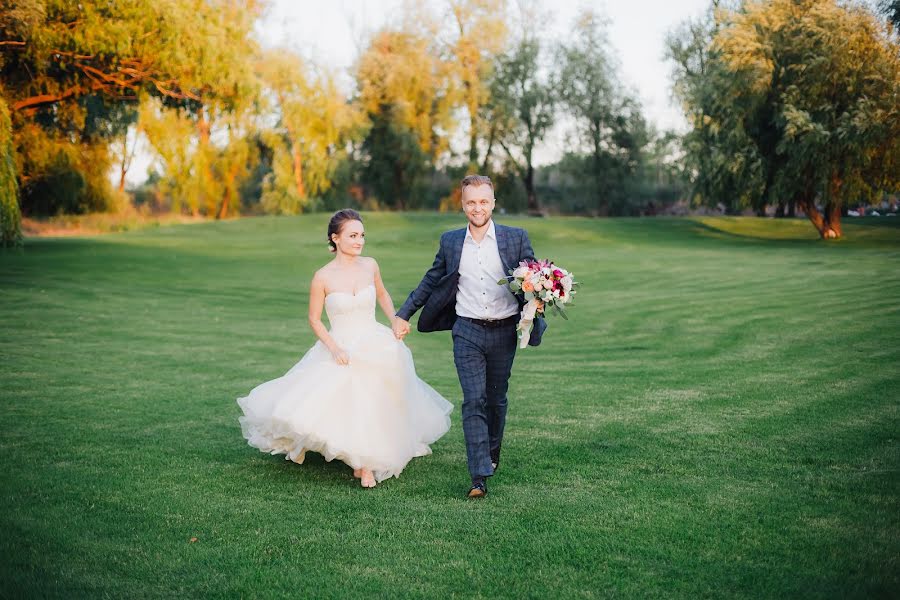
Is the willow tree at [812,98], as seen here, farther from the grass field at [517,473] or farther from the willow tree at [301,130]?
the willow tree at [301,130]

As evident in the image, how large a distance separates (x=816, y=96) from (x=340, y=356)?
3044 centimetres

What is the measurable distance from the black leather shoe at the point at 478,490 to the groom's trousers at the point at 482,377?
51mm

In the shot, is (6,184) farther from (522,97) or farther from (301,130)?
(522,97)

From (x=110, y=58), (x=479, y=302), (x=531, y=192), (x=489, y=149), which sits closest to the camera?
(x=479, y=302)

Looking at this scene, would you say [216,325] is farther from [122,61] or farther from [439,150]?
[439,150]

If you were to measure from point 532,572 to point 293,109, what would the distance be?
39970 millimetres

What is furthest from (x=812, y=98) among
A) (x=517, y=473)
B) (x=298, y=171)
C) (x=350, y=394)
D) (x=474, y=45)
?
(x=350, y=394)

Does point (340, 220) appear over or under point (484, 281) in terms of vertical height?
over

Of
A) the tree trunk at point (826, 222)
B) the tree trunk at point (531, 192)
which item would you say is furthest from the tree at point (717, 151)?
the tree trunk at point (531, 192)

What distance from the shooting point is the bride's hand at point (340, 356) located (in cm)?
603

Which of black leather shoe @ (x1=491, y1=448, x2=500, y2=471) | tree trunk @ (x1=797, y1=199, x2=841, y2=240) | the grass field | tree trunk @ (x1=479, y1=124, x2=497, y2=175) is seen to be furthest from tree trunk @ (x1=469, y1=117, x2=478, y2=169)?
black leather shoe @ (x1=491, y1=448, x2=500, y2=471)

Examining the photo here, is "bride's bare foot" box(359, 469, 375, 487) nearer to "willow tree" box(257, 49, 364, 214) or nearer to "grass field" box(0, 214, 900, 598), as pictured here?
"grass field" box(0, 214, 900, 598)

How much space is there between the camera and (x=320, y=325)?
6180 mm

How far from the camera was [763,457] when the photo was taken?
6.47m
